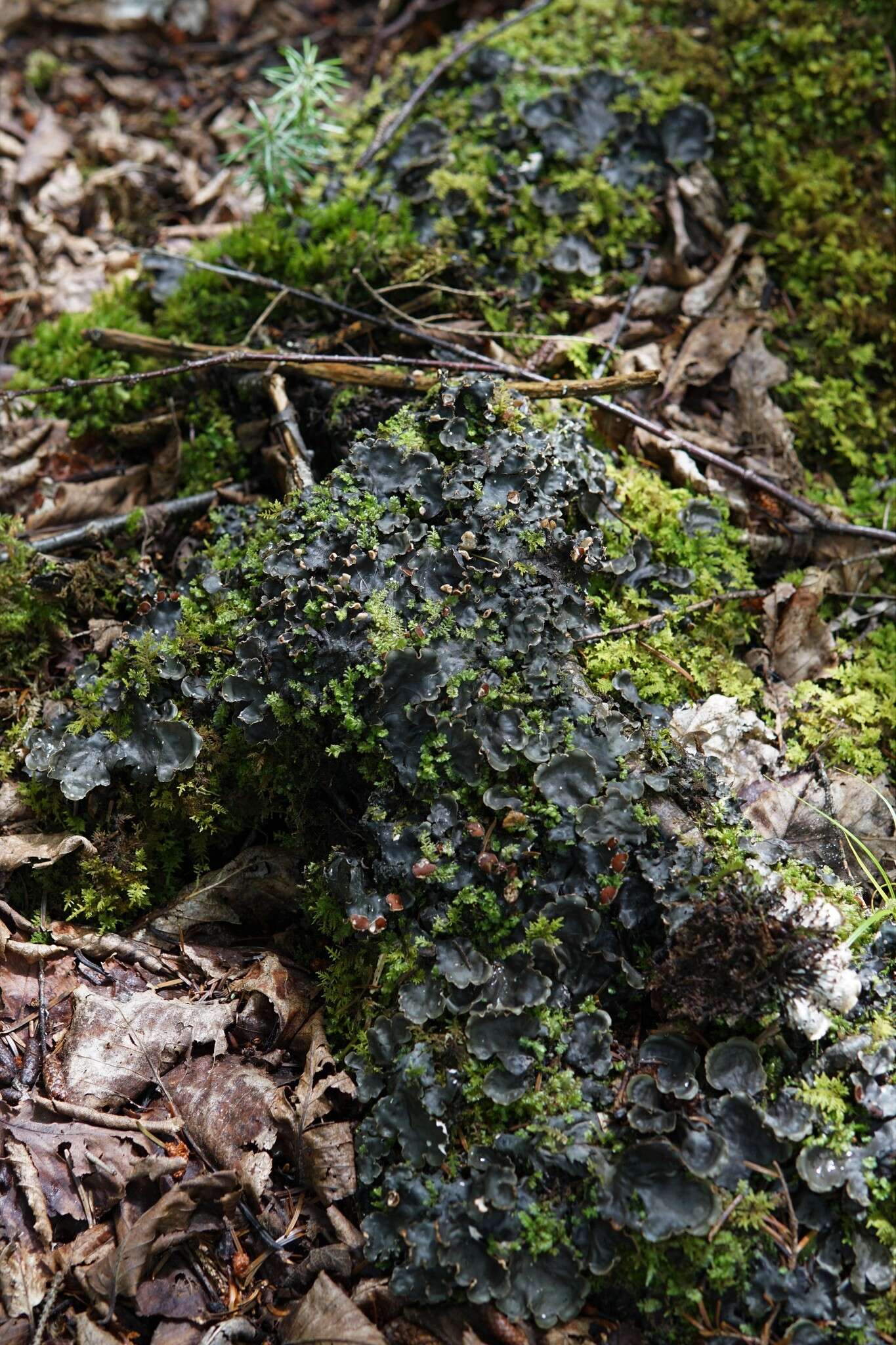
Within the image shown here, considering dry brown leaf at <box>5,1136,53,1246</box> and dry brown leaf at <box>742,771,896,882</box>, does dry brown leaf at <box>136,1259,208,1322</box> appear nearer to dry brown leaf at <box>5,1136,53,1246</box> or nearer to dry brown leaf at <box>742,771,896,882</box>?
dry brown leaf at <box>5,1136,53,1246</box>

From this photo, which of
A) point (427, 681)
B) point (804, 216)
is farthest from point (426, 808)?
point (804, 216)

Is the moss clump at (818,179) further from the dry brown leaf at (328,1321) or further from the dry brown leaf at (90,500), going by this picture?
the dry brown leaf at (328,1321)

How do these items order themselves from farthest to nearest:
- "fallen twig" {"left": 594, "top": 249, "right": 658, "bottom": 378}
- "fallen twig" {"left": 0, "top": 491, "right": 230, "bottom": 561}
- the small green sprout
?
the small green sprout
"fallen twig" {"left": 594, "top": 249, "right": 658, "bottom": 378}
"fallen twig" {"left": 0, "top": 491, "right": 230, "bottom": 561}

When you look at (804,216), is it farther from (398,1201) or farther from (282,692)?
Answer: (398,1201)

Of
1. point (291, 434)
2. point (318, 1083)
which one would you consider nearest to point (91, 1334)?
point (318, 1083)

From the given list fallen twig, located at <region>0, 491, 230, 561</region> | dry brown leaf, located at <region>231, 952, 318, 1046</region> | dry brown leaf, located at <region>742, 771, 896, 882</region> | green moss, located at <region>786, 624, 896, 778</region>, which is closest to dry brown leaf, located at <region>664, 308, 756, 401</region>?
green moss, located at <region>786, 624, 896, 778</region>

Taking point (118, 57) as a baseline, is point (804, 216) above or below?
below
